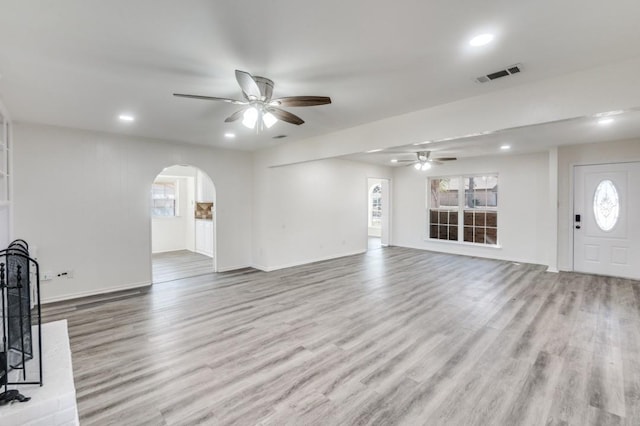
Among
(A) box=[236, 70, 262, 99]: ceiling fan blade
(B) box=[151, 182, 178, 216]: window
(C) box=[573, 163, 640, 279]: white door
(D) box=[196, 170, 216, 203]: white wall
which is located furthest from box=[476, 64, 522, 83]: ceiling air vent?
(B) box=[151, 182, 178, 216]: window

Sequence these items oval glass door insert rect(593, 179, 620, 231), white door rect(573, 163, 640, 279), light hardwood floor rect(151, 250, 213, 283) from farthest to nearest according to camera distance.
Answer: light hardwood floor rect(151, 250, 213, 283), oval glass door insert rect(593, 179, 620, 231), white door rect(573, 163, 640, 279)

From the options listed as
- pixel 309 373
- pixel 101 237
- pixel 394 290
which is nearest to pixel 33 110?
pixel 101 237

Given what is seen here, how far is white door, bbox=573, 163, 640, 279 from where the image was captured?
5.44 metres

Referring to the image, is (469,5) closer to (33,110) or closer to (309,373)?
(309,373)

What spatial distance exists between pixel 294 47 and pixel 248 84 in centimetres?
45

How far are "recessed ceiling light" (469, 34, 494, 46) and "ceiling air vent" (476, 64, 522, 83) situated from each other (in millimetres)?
584

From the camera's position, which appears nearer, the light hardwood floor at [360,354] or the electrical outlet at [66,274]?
the light hardwood floor at [360,354]

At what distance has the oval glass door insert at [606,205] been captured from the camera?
5.61 m

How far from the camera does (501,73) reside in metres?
2.70

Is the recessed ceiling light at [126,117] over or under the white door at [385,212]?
over

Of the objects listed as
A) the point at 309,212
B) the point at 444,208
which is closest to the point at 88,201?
the point at 309,212

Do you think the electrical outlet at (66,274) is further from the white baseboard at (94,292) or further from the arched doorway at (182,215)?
the arched doorway at (182,215)

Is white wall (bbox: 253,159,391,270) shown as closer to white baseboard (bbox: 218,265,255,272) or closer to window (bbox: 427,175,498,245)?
white baseboard (bbox: 218,265,255,272)

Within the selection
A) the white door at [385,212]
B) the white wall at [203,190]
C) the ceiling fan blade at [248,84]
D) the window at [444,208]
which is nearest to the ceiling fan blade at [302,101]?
the ceiling fan blade at [248,84]
